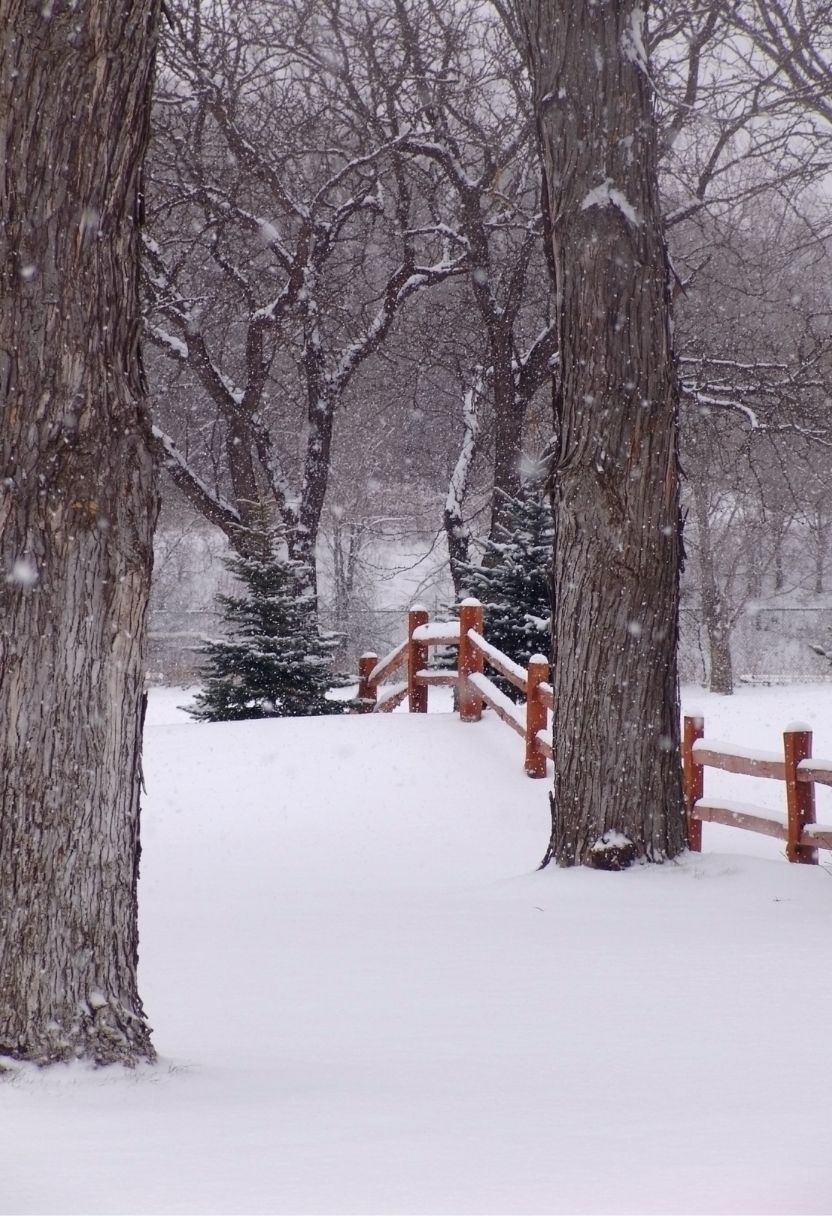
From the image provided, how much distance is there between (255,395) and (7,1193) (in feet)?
59.7

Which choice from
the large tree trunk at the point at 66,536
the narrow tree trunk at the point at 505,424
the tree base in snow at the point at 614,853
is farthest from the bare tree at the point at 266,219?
the large tree trunk at the point at 66,536

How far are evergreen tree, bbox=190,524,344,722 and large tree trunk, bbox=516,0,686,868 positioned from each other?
8.88 m

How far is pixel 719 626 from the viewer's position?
2747 centimetres

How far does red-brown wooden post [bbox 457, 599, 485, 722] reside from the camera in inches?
593

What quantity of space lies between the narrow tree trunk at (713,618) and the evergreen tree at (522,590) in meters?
10.4

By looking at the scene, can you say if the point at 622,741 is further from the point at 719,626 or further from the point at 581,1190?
the point at 719,626

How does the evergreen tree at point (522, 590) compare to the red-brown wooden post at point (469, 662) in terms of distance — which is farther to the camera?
the evergreen tree at point (522, 590)

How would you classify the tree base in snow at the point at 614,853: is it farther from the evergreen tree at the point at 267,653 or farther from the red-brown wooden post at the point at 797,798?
the evergreen tree at the point at 267,653

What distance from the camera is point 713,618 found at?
90.0ft

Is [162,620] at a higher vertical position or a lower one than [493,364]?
lower

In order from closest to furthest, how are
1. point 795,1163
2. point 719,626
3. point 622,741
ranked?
1. point 795,1163
2. point 622,741
3. point 719,626

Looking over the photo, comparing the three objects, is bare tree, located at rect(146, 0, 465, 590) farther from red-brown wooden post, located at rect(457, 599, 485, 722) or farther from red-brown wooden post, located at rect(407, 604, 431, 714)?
red-brown wooden post, located at rect(457, 599, 485, 722)

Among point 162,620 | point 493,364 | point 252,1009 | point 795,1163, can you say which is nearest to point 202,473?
point 162,620

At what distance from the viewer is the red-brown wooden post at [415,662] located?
1616 centimetres
